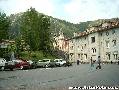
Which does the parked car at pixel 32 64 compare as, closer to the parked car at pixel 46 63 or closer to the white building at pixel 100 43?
the parked car at pixel 46 63

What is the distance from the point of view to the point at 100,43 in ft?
249

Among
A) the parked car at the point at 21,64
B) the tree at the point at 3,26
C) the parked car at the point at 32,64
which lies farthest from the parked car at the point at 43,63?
the tree at the point at 3,26

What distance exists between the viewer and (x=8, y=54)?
57000 mm

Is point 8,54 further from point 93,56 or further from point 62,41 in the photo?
point 62,41

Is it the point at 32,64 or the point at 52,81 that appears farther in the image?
the point at 32,64

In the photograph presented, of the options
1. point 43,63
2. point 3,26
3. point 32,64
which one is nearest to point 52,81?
point 32,64

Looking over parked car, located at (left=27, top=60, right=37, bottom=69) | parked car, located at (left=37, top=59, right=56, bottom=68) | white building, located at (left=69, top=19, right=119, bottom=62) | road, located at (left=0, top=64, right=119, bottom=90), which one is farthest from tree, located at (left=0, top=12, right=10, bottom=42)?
road, located at (left=0, top=64, right=119, bottom=90)

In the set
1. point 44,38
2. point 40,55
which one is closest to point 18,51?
point 40,55

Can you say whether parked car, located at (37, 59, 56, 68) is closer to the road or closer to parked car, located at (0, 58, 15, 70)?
parked car, located at (0, 58, 15, 70)

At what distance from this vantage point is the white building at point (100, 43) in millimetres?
69500

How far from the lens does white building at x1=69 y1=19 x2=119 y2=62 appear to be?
69500 millimetres

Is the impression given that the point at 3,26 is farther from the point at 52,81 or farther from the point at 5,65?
the point at 52,81

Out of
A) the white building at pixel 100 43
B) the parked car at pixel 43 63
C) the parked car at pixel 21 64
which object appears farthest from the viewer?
the white building at pixel 100 43

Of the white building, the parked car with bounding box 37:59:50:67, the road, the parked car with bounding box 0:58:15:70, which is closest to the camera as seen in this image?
the road
